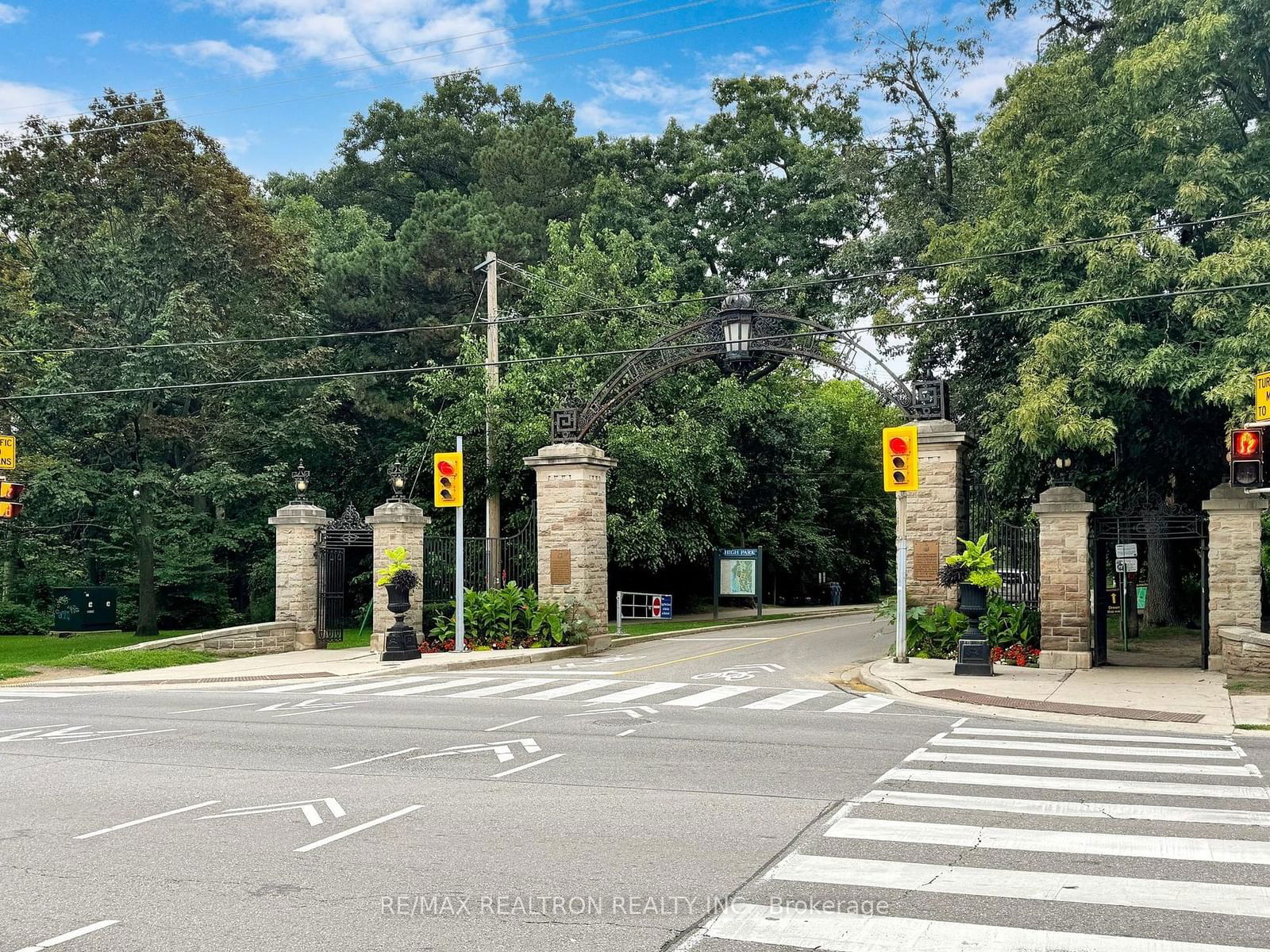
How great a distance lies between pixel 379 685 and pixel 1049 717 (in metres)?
10.4

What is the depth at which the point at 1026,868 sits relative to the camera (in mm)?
6742

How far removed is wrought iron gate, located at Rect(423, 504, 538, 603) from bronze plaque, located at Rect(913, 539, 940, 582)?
29.1 ft

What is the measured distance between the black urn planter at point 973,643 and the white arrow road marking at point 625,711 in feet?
20.6

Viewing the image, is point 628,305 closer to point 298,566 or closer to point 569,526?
point 569,526

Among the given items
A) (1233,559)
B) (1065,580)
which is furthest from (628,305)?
(1233,559)

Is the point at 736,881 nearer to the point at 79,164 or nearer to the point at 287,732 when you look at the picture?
the point at 287,732

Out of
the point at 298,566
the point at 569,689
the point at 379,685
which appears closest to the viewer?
the point at 569,689

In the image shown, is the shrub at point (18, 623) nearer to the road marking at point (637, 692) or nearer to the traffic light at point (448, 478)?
the traffic light at point (448, 478)

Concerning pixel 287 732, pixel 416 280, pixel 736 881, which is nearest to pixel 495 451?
pixel 416 280

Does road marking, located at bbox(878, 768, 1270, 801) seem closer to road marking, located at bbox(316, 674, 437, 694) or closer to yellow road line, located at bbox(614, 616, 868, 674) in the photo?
road marking, located at bbox(316, 674, 437, 694)

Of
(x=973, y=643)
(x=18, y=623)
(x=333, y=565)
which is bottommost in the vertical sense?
(x=18, y=623)

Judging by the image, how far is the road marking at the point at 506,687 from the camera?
16.7 metres

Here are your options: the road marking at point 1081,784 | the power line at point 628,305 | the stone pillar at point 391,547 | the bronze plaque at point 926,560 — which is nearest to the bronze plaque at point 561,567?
the stone pillar at point 391,547

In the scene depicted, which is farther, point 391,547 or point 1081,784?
point 391,547
